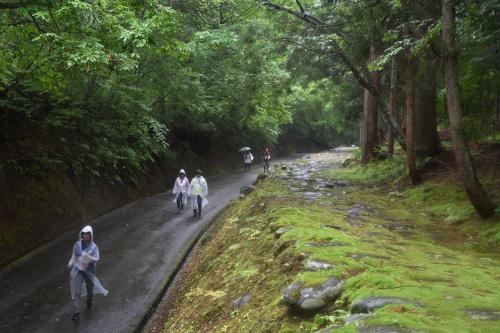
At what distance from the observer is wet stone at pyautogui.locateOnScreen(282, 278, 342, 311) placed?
529cm

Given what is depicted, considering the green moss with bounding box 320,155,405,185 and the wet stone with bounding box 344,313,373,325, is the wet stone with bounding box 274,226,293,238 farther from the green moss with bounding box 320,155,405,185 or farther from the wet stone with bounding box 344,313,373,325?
the green moss with bounding box 320,155,405,185

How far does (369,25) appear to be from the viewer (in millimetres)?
12430

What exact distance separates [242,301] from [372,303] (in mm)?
2819

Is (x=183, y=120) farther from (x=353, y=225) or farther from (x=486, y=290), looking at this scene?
(x=486, y=290)

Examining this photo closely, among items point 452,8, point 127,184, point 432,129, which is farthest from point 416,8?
point 127,184

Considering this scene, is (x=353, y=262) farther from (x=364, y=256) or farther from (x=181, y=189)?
(x=181, y=189)

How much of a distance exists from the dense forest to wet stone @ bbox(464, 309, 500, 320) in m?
5.36

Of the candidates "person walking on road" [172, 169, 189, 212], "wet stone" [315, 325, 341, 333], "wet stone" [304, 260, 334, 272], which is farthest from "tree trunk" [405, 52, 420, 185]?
"wet stone" [315, 325, 341, 333]

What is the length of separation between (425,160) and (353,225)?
6449 mm

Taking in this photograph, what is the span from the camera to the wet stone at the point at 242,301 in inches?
273

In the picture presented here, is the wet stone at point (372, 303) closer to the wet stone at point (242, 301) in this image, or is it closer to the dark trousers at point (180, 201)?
the wet stone at point (242, 301)

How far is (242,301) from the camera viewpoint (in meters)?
7.07

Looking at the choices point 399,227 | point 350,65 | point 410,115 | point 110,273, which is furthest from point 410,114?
point 110,273

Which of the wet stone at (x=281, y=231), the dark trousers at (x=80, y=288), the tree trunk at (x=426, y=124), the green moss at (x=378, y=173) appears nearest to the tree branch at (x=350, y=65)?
the tree trunk at (x=426, y=124)
